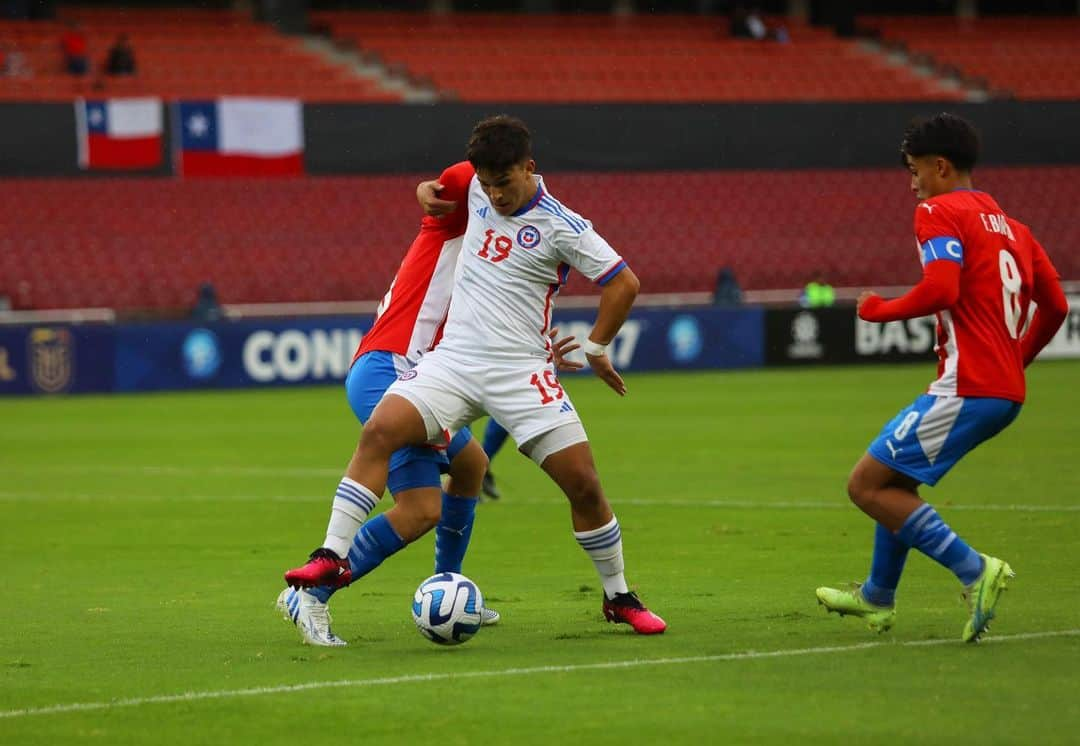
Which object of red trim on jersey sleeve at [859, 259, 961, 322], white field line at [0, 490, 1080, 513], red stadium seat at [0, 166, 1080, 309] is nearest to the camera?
red trim on jersey sleeve at [859, 259, 961, 322]

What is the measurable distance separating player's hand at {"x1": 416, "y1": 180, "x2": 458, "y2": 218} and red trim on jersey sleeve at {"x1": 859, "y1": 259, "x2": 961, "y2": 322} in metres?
1.90

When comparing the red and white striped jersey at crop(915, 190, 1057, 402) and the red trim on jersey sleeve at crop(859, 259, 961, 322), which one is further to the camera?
the red and white striped jersey at crop(915, 190, 1057, 402)

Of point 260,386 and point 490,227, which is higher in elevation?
point 490,227

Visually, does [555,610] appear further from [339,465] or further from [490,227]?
[339,465]

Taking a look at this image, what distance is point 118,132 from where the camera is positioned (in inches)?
1098

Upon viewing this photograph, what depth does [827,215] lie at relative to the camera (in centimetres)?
3519

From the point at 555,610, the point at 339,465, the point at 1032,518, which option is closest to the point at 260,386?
the point at 339,465

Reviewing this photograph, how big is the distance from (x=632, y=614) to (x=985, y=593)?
4.83 ft

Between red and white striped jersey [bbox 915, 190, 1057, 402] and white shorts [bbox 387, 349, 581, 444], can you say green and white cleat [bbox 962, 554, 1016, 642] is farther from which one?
white shorts [bbox 387, 349, 581, 444]

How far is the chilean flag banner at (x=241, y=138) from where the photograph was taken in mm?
28594

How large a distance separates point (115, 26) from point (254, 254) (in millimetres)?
6725

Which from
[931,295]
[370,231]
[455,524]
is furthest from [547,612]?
[370,231]

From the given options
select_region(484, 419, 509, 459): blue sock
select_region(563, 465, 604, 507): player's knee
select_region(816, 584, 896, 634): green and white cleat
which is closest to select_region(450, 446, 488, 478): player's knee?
select_region(563, 465, 604, 507): player's knee

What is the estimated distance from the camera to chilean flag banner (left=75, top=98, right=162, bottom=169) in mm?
27609
